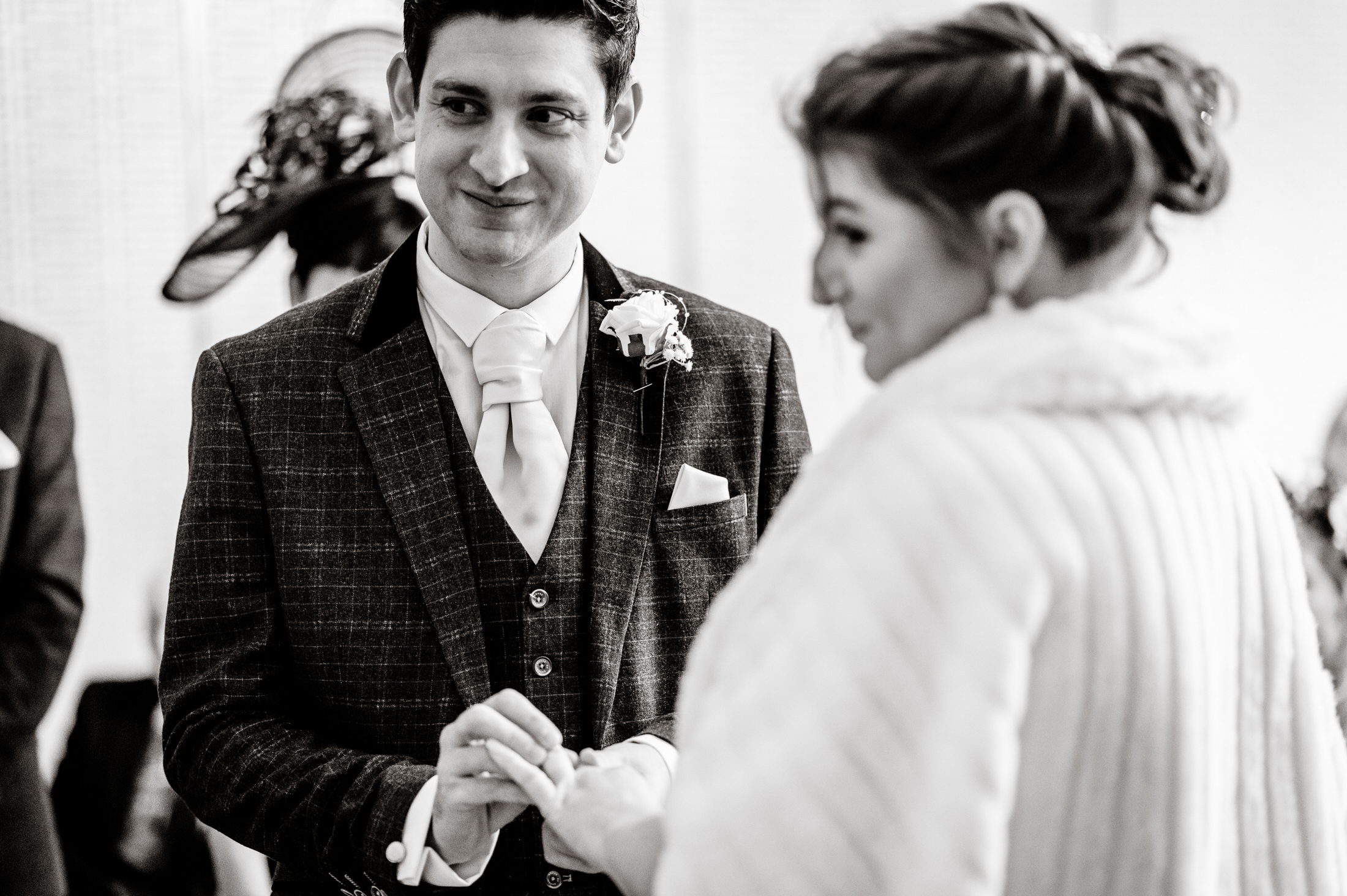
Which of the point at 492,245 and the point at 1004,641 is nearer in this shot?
the point at 1004,641

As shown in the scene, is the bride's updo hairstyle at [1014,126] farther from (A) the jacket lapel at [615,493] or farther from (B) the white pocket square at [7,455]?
(B) the white pocket square at [7,455]

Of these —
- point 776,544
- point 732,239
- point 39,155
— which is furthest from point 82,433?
point 776,544

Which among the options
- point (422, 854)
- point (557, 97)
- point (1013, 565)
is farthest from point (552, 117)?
point (1013, 565)

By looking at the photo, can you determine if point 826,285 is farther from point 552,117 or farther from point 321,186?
point 321,186

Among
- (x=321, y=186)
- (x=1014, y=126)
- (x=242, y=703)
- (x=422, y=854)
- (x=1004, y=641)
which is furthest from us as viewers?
(x=321, y=186)

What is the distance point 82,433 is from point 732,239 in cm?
213

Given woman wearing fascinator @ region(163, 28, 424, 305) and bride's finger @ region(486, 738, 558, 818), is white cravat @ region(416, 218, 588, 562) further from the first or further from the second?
woman wearing fascinator @ region(163, 28, 424, 305)

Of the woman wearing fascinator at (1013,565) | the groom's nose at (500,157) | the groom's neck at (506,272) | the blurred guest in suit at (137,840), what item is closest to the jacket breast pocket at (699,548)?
the groom's neck at (506,272)

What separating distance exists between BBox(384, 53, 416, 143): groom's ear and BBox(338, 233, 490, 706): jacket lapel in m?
0.21

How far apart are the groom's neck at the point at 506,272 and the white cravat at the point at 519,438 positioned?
0.07 metres

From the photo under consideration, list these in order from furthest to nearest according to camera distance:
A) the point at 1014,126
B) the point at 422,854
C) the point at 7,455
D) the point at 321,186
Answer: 1. the point at 321,186
2. the point at 7,455
3. the point at 422,854
4. the point at 1014,126

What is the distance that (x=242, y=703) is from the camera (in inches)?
65.8

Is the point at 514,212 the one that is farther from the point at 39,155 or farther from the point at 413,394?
the point at 39,155

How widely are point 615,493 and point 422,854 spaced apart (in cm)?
50
